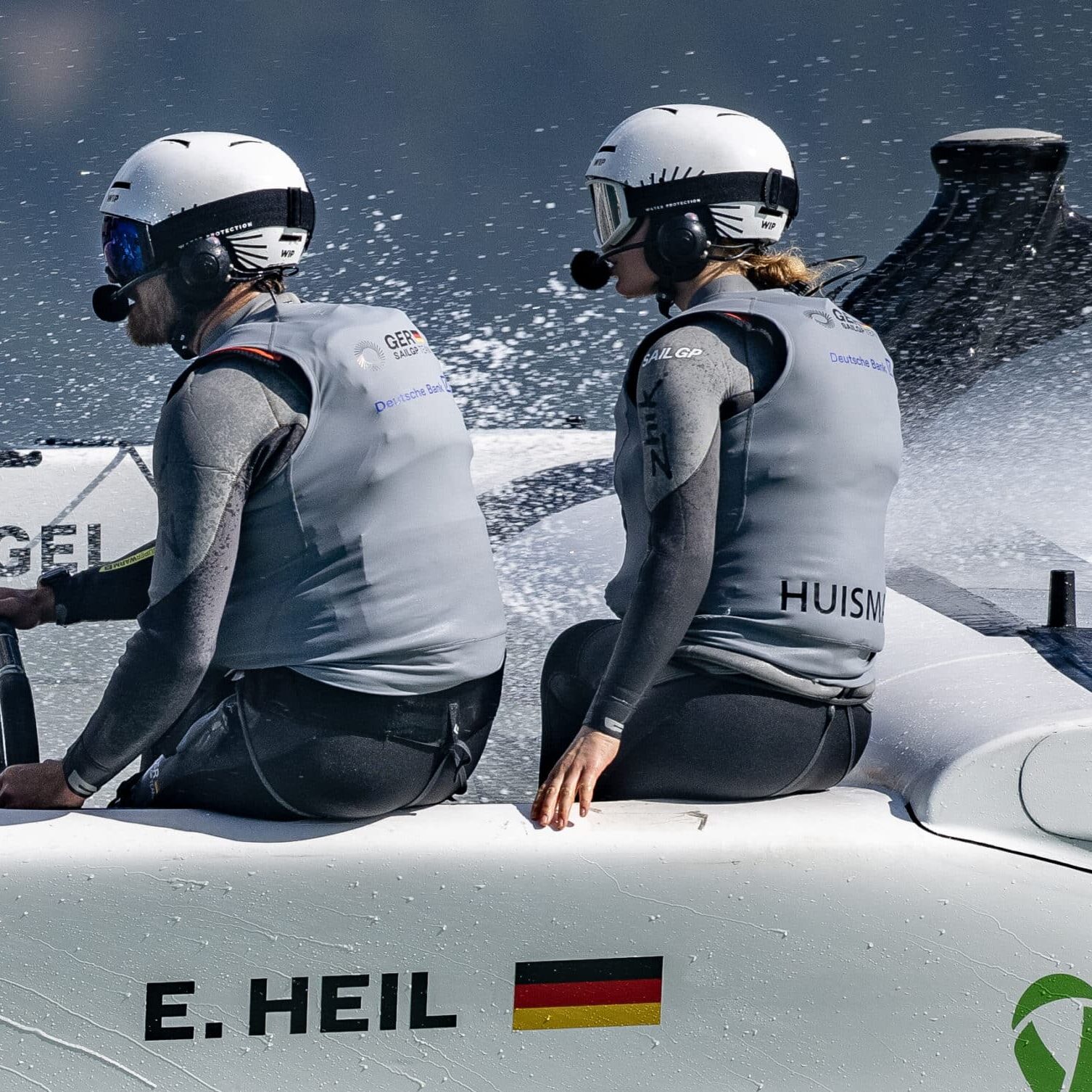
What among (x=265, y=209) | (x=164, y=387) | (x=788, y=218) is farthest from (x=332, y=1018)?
(x=164, y=387)

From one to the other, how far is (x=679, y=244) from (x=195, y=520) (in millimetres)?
708

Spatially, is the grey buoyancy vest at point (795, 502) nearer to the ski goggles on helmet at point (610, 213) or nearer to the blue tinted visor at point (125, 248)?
the ski goggles on helmet at point (610, 213)

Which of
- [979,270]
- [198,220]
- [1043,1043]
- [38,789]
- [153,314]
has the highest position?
[979,270]

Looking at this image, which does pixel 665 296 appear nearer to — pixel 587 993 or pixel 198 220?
pixel 198 220

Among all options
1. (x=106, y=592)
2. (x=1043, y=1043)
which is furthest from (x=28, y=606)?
(x=1043, y=1043)

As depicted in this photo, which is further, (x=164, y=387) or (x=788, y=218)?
(x=164, y=387)

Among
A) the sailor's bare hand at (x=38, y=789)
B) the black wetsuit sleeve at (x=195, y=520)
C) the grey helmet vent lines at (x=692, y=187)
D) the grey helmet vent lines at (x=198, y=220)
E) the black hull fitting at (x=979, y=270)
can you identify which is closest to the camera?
the black wetsuit sleeve at (x=195, y=520)

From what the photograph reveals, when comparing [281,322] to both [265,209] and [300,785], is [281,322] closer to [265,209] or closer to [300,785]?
[265,209]

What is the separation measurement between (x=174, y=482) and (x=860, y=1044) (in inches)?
38.3

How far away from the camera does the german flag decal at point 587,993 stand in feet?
4.98

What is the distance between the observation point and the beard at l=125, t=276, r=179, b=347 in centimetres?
176

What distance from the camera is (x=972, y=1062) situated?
5.19ft

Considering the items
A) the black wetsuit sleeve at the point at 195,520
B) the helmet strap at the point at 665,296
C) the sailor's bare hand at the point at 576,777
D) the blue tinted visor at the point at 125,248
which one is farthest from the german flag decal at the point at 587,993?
the blue tinted visor at the point at 125,248

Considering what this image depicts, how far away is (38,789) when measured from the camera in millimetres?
1615
